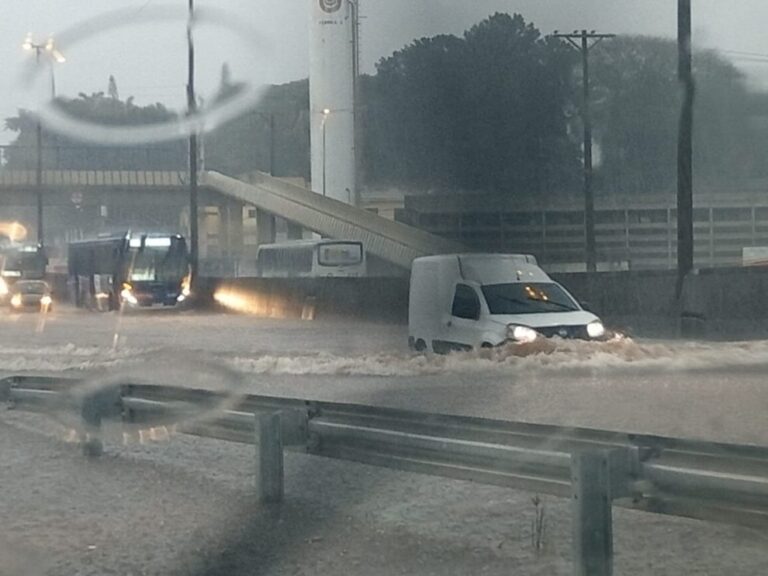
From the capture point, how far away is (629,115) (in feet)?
39.1

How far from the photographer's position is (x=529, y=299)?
781 inches

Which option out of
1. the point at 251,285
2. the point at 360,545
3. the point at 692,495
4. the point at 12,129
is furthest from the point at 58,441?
the point at 251,285

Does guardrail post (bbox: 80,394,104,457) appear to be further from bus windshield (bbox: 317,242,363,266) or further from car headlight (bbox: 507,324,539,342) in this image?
car headlight (bbox: 507,324,539,342)

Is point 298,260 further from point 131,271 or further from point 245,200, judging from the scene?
point 131,271

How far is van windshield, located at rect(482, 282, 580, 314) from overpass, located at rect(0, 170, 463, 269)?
243 cm

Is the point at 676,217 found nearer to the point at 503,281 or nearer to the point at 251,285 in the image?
the point at 503,281

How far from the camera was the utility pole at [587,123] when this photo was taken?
9.98 metres

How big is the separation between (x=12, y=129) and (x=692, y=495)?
90.6 feet

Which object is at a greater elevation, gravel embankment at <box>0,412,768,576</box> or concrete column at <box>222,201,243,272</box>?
concrete column at <box>222,201,243,272</box>

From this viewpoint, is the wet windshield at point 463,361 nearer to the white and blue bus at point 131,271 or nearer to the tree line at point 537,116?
the tree line at point 537,116

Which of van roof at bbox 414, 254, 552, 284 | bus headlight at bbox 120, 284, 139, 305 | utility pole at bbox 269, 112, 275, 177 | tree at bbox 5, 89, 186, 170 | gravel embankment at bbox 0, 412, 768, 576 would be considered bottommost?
gravel embankment at bbox 0, 412, 768, 576

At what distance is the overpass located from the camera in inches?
542

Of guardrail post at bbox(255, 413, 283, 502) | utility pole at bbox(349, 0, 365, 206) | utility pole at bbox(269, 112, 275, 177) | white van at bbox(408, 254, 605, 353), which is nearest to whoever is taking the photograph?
guardrail post at bbox(255, 413, 283, 502)

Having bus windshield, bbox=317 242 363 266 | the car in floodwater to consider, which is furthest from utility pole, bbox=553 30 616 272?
the car in floodwater
